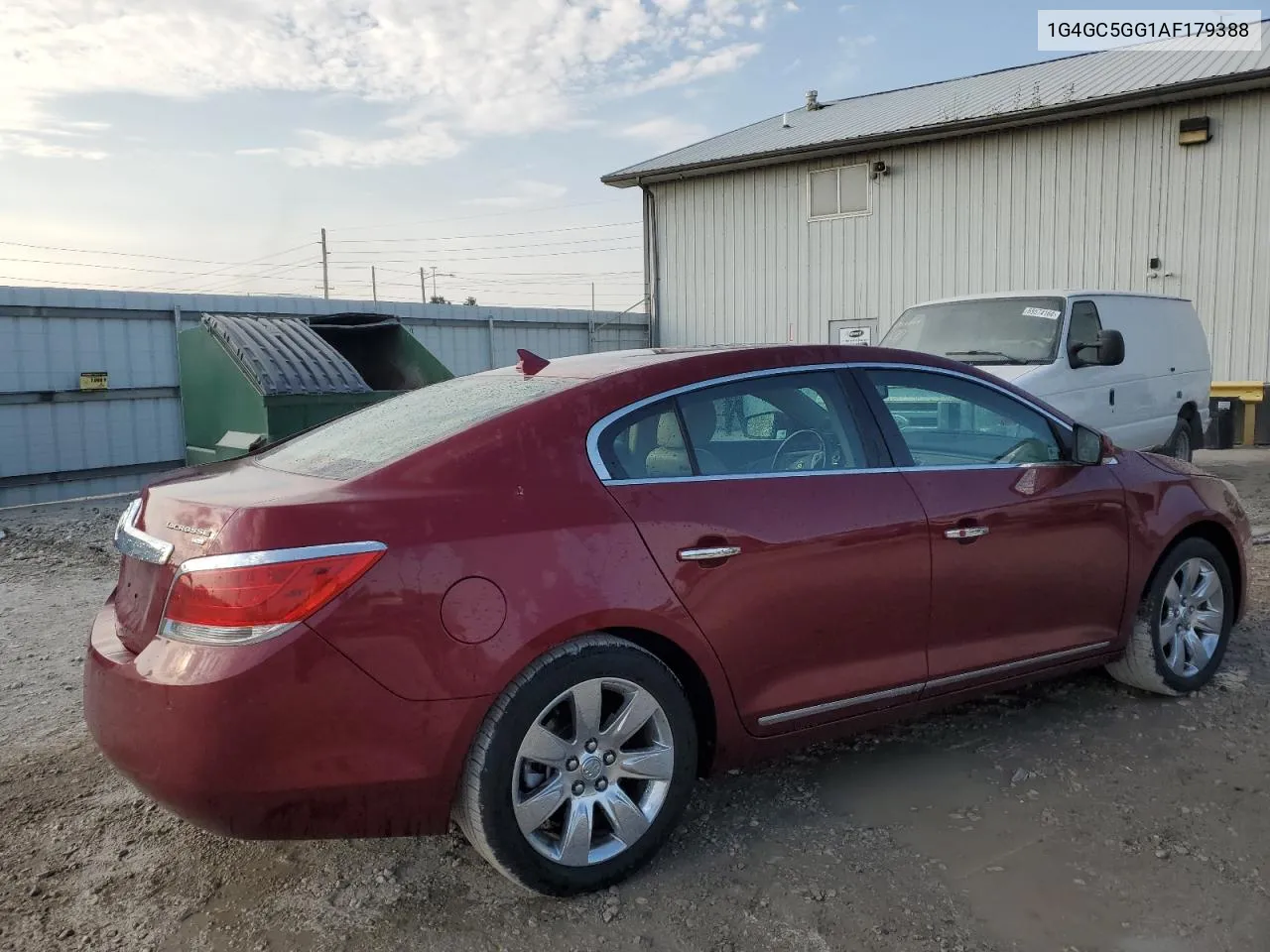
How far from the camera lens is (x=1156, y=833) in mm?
3105

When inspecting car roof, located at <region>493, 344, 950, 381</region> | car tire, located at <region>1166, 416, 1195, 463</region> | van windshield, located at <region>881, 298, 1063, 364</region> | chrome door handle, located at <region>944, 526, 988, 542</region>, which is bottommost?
car tire, located at <region>1166, 416, 1195, 463</region>

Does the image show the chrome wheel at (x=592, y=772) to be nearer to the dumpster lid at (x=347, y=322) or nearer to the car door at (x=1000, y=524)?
the car door at (x=1000, y=524)

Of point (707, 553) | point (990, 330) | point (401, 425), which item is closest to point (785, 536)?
point (707, 553)

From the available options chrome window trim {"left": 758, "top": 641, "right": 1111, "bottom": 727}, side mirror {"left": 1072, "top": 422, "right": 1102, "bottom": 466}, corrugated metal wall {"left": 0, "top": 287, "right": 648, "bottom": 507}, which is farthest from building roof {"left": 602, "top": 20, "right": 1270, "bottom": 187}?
chrome window trim {"left": 758, "top": 641, "right": 1111, "bottom": 727}

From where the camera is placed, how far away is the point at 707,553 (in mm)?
2904

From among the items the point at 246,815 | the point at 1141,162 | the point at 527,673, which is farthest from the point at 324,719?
the point at 1141,162

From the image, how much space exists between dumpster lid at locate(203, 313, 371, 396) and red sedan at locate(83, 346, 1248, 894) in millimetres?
3895

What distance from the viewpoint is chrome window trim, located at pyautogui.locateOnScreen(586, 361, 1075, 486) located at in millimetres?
2875

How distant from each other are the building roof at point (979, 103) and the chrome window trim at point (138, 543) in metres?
14.7

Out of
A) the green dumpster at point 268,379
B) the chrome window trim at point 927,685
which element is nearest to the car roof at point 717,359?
the chrome window trim at point 927,685

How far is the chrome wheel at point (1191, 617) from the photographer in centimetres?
Answer: 417

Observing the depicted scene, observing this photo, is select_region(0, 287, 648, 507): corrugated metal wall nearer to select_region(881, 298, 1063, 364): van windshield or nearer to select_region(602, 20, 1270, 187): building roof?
select_region(881, 298, 1063, 364): van windshield

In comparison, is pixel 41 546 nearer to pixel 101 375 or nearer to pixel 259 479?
pixel 101 375

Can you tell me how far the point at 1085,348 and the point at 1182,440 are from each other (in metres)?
2.63
